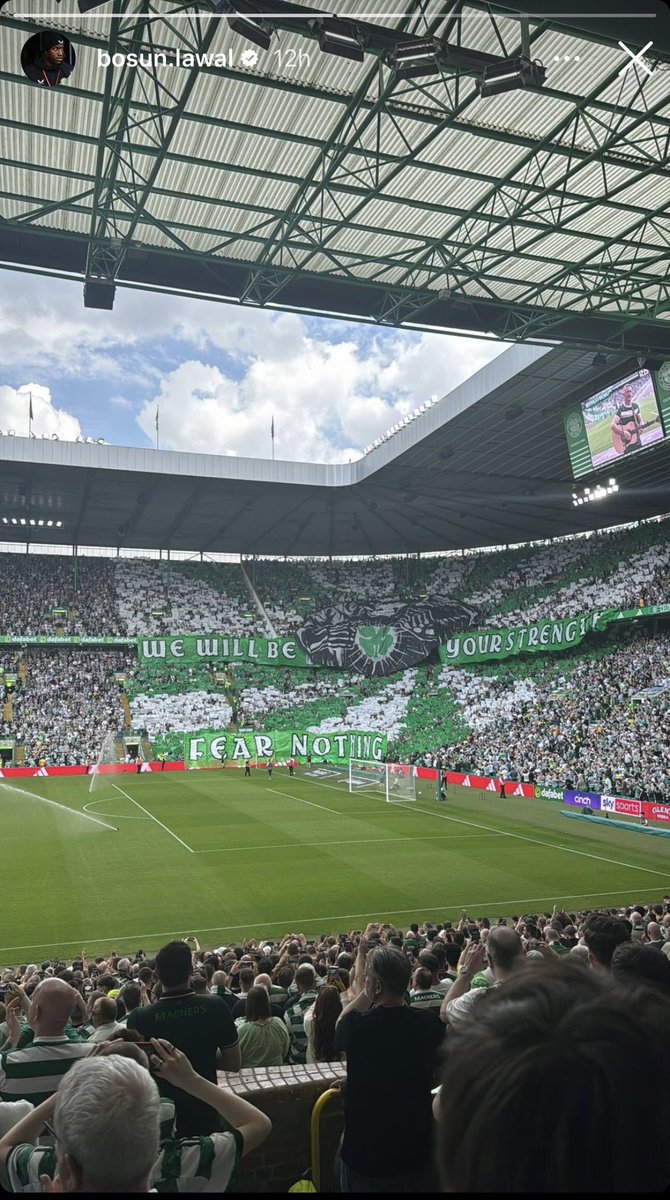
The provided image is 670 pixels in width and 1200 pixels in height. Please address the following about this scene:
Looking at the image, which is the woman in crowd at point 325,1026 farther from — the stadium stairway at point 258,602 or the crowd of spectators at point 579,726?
the stadium stairway at point 258,602

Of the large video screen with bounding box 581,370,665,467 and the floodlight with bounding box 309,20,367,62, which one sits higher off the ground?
the large video screen with bounding box 581,370,665,467

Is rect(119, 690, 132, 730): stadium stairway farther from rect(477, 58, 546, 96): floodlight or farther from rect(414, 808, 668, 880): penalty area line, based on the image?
rect(477, 58, 546, 96): floodlight

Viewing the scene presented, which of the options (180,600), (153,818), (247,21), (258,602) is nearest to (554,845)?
(153,818)

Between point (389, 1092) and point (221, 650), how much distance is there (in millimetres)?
59649

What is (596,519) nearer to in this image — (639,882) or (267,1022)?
(639,882)

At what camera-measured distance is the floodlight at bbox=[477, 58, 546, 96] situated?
12.8 m

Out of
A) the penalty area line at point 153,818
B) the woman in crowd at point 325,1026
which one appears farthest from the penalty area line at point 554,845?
the woman in crowd at point 325,1026

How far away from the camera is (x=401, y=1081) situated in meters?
3.52

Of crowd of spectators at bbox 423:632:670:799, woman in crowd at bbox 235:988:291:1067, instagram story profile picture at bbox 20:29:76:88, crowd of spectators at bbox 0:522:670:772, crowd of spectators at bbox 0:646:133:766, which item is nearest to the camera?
woman in crowd at bbox 235:988:291:1067

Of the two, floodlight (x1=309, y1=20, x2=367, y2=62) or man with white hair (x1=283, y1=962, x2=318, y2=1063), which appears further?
floodlight (x1=309, y1=20, x2=367, y2=62)

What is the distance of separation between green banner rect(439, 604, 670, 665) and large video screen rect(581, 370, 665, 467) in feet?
50.3

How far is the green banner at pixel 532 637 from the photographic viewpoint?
46.2m

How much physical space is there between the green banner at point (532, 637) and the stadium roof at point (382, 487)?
8.24 m

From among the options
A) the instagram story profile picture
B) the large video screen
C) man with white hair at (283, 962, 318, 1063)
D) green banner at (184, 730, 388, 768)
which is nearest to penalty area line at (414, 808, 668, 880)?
the large video screen
